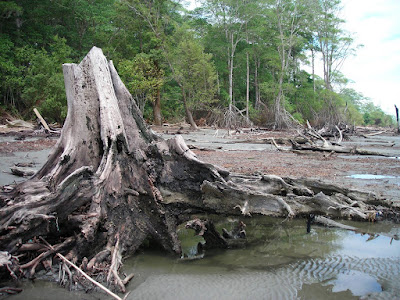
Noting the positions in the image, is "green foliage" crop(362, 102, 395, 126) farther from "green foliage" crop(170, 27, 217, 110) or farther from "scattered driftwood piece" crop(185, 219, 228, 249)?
"scattered driftwood piece" crop(185, 219, 228, 249)

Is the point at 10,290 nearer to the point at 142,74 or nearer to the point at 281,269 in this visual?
the point at 281,269

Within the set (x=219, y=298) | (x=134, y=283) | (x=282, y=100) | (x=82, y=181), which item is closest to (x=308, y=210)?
(x=219, y=298)

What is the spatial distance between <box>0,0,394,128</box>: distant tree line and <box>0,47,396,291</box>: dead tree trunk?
1564cm

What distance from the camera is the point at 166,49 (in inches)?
961

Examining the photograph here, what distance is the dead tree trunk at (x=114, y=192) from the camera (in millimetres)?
2631

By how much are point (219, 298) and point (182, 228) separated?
62.7 inches

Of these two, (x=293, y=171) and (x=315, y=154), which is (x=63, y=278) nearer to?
(x=293, y=171)

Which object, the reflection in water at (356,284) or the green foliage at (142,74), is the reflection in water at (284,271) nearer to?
the reflection in water at (356,284)

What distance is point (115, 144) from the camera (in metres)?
3.33

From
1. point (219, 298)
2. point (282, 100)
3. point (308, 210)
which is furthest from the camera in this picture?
A: point (282, 100)

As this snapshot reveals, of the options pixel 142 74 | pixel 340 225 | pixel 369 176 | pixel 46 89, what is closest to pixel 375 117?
pixel 142 74

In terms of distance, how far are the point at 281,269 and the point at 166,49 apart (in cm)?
2345

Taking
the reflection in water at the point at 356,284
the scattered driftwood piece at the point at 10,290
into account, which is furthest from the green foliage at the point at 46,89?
the reflection in water at the point at 356,284

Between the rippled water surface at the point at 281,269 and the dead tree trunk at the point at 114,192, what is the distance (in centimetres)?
27
